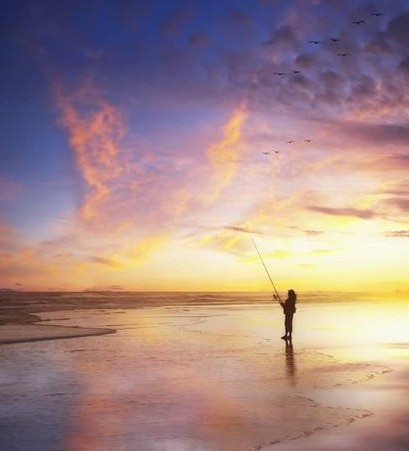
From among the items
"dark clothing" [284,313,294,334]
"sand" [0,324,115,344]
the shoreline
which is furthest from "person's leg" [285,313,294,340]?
"sand" [0,324,115,344]

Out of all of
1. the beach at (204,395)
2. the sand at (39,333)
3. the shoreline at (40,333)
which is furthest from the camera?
the sand at (39,333)

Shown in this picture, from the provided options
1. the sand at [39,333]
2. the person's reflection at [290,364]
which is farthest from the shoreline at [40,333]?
the person's reflection at [290,364]

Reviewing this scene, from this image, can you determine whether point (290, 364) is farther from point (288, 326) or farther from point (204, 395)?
point (288, 326)

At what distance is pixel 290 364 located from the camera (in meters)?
16.1

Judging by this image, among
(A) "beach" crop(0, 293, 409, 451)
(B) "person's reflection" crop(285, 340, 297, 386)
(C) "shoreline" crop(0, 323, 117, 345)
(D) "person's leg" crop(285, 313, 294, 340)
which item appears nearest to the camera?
(A) "beach" crop(0, 293, 409, 451)

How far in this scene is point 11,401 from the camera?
11.4 m

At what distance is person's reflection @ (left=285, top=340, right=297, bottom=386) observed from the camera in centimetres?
1365

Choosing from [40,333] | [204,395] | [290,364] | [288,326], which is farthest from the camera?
[40,333]

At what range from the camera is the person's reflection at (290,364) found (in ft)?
44.8

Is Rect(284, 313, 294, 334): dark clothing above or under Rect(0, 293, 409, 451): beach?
above

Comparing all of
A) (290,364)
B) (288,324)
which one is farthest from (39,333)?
(290,364)

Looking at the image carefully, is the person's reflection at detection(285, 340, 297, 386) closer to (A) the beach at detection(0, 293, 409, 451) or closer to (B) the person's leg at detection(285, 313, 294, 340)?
(A) the beach at detection(0, 293, 409, 451)

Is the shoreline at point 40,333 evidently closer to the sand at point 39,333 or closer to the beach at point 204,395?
the sand at point 39,333

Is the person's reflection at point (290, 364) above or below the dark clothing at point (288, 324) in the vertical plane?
below
